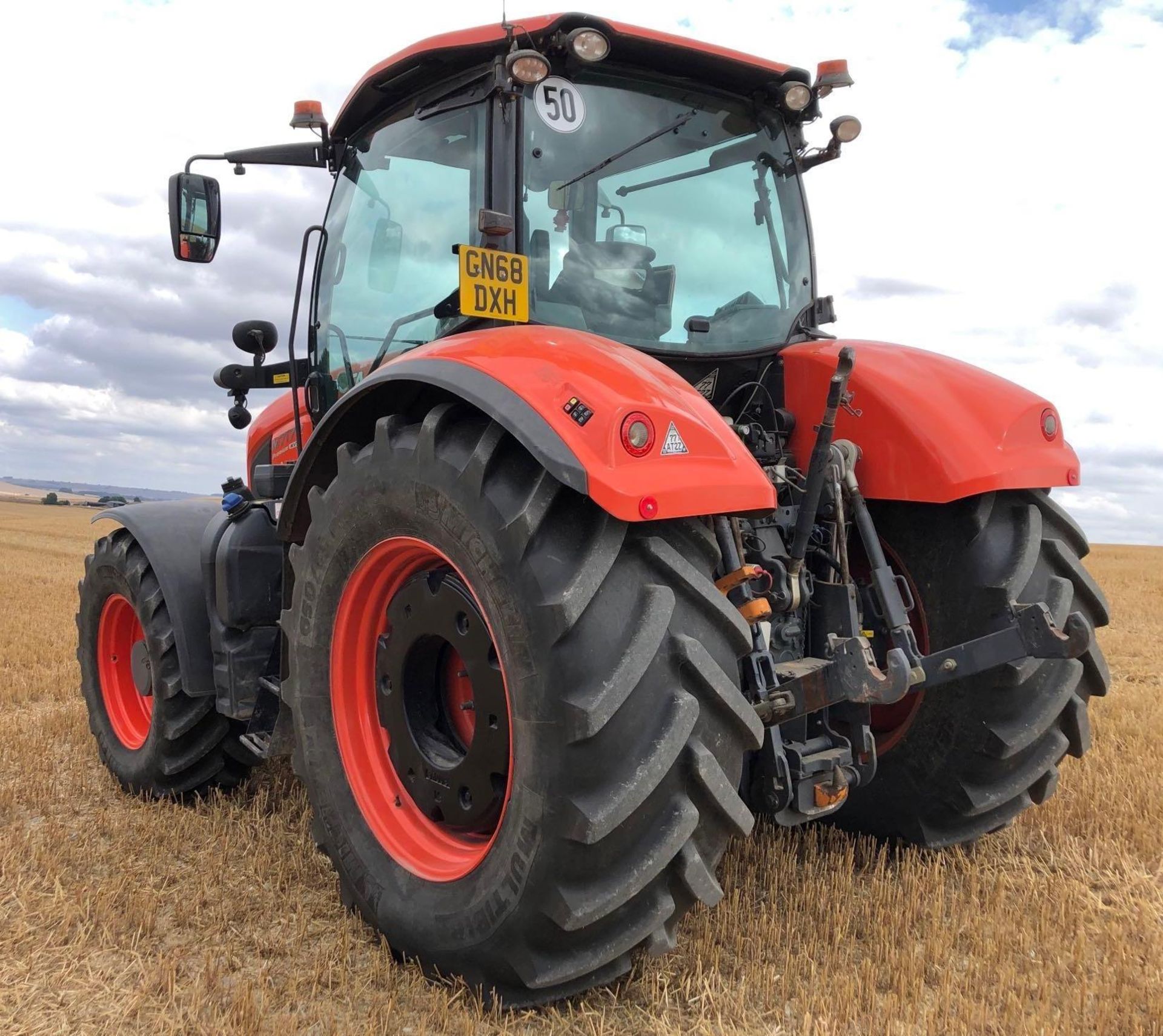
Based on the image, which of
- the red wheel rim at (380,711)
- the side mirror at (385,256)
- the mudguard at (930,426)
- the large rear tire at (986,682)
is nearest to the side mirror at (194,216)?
the side mirror at (385,256)

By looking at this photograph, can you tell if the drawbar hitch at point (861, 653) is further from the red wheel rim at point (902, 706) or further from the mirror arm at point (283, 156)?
the mirror arm at point (283, 156)

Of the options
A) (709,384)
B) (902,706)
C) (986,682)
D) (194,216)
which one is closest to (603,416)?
(709,384)

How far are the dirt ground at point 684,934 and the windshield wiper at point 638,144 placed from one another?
219 centimetres

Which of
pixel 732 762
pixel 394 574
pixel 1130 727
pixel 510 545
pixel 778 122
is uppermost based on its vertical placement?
pixel 778 122

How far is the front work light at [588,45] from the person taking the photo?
2730 millimetres

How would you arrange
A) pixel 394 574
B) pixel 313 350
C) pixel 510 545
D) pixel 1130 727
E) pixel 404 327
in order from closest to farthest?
pixel 510 545, pixel 394 574, pixel 404 327, pixel 313 350, pixel 1130 727

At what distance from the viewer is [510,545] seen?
217 centimetres

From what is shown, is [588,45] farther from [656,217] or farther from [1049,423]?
[1049,423]

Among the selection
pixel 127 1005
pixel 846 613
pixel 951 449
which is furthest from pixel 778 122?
pixel 127 1005

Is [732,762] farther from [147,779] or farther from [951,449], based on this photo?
[147,779]

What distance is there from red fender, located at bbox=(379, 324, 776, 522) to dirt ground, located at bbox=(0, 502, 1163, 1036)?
121 cm

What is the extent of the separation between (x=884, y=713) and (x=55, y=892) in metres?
2.77

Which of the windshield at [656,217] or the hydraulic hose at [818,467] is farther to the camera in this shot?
the windshield at [656,217]

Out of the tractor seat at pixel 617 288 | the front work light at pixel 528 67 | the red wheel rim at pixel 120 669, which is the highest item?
the front work light at pixel 528 67
